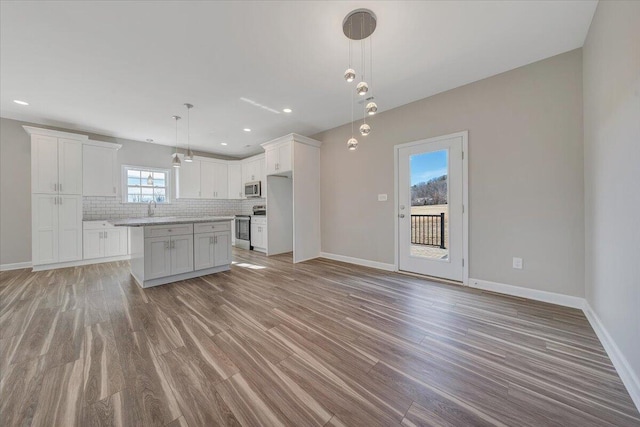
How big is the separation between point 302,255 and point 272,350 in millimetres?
2982

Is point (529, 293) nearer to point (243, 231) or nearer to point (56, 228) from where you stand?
point (243, 231)

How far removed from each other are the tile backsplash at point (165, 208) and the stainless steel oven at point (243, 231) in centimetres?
82

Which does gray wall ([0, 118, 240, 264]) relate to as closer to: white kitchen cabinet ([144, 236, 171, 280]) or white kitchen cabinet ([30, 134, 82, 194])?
white kitchen cabinet ([30, 134, 82, 194])

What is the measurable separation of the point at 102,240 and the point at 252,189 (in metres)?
3.34

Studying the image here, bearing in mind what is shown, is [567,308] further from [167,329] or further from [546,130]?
[167,329]

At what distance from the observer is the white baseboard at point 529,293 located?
2494 millimetres

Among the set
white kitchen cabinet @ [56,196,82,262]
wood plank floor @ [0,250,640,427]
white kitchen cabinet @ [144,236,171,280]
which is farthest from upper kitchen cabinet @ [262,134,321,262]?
white kitchen cabinet @ [56,196,82,262]

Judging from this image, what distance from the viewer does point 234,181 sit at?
699 cm

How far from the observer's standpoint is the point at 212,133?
514 cm

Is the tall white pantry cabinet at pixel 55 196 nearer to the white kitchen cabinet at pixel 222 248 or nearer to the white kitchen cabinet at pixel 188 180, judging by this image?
the white kitchen cabinet at pixel 188 180

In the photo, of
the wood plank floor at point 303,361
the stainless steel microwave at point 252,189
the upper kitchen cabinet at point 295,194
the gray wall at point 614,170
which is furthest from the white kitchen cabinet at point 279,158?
→ the gray wall at point 614,170

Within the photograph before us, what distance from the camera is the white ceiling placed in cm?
198

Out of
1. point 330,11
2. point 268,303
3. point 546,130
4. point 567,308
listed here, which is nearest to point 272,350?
point 268,303

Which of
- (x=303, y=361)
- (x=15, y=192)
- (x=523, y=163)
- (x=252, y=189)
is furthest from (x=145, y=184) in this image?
(x=523, y=163)
